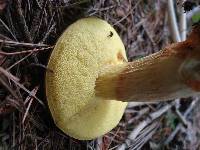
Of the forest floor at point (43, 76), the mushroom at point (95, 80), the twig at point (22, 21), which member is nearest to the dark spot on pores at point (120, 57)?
the mushroom at point (95, 80)

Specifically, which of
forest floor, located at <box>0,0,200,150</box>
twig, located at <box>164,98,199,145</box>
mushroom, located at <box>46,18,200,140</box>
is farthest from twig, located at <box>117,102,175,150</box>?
mushroom, located at <box>46,18,200,140</box>

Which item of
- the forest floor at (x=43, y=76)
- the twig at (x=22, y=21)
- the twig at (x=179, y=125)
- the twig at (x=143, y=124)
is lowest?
the twig at (x=179, y=125)

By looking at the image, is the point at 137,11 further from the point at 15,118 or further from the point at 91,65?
the point at 15,118

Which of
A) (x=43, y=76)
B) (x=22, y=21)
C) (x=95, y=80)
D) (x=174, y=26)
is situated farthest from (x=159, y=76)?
(x=174, y=26)

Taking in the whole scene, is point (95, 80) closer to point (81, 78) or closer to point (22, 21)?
point (81, 78)

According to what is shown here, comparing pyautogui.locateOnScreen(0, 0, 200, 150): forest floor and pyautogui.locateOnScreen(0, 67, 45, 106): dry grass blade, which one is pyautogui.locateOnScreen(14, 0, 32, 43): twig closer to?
pyautogui.locateOnScreen(0, 0, 200, 150): forest floor

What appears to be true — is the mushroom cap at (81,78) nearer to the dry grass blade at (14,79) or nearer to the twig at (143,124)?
→ the dry grass blade at (14,79)
